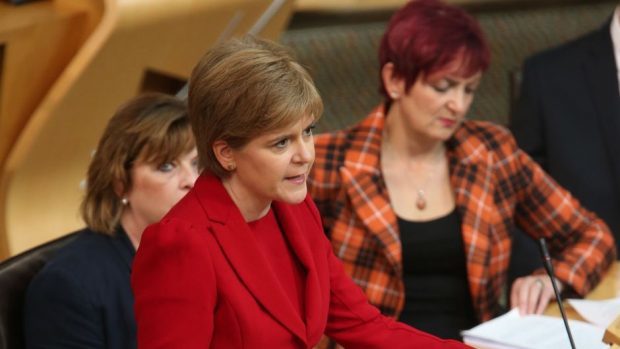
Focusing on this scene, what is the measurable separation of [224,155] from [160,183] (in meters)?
0.55

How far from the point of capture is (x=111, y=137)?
6.31ft

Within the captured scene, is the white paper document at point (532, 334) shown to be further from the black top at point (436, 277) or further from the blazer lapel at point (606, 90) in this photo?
the blazer lapel at point (606, 90)

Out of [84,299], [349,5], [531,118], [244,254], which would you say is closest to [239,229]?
[244,254]

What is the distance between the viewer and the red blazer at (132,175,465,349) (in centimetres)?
131

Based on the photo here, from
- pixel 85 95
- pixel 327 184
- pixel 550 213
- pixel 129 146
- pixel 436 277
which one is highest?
pixel 129 146

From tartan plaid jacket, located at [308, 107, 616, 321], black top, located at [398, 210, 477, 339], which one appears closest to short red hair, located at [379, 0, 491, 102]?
tartan plaid jacket, located at [308, 107, 616, 321]

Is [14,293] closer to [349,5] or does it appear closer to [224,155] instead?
[224,155]

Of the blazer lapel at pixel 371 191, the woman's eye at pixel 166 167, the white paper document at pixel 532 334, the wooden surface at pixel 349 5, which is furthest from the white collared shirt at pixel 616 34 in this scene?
the woman's eye at pixel 166 167

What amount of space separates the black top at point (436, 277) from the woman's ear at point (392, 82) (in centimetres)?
28

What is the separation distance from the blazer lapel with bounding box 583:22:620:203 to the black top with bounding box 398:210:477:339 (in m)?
0.77

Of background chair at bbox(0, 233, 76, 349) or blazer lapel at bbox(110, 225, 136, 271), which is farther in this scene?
blazer lapel at bbox(110, 225, 136, 271)

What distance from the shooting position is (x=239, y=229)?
1403mm

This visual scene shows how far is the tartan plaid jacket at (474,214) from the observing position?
223 cm

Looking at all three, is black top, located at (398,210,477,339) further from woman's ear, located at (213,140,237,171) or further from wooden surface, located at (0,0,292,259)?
woman's ear, located at (213,140,237,171)
